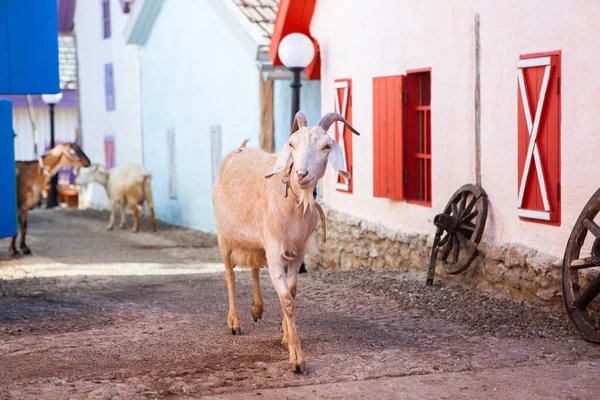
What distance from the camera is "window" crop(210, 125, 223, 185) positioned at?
1830 cm

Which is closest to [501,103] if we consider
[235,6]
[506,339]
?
[506,339]

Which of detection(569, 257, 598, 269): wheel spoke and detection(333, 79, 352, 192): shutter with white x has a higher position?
detection(333, 79, 352, 192): shutter with white x

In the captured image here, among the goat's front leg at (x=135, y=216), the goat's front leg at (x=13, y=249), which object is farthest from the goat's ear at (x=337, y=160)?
the goat's front leg at (x=135, y=216)

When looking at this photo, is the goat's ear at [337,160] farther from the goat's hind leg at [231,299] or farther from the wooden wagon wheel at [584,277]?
the wooden wagon wheel at [584,277]

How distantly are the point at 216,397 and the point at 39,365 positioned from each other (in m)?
1.55

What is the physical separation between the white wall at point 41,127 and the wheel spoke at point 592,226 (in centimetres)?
2523

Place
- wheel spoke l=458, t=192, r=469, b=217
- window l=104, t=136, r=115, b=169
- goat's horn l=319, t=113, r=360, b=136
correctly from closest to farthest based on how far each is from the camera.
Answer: goat's horn l=319, t=113, r=360, b=136
wheel spoke l=458, t=192, r=469, b=217
window l=104, t=136, r=115, b=169

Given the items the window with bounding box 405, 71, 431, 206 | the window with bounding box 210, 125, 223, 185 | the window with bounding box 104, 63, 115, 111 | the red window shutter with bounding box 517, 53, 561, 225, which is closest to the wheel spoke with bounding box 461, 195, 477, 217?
the red window shutter with bounding box 517, 53, 561, 225

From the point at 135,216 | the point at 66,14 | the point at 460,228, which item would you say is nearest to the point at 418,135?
the point at 460,228

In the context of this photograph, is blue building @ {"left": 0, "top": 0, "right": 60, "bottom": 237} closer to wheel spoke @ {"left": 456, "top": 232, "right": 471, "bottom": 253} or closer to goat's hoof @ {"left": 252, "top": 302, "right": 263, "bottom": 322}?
goat's hoof @ {"left": 252, "top": 302, "right": 263, "bottom": 322}

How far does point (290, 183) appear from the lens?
686 cm

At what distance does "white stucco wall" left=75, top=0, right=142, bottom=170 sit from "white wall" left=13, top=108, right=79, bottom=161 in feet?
8.40

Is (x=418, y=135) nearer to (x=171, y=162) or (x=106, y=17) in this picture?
(x=171, y=162)

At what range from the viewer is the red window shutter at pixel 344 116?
12.4 meters
